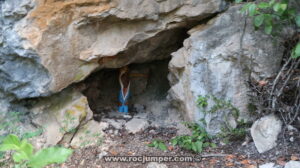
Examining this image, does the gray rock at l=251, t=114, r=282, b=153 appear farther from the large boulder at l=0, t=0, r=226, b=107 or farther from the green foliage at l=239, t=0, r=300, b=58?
the large boulder at l=0, t=0, r=226, b=107

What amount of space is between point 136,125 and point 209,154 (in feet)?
4.40

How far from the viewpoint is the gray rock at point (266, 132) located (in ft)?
9.92

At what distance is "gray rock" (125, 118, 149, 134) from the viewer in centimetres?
420

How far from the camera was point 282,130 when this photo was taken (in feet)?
9.96

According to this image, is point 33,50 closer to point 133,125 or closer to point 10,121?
point 10,121

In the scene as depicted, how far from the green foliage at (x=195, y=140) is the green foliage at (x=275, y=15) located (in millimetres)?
1233

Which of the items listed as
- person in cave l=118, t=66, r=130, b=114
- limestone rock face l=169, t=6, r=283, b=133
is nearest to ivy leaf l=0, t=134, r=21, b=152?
limestone rock face l=169, t=6, r=283, b=133

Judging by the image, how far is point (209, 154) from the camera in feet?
10.6

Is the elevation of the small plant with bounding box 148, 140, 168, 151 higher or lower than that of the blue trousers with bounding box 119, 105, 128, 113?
higher

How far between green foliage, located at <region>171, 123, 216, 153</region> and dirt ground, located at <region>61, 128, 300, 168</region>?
0.20ft

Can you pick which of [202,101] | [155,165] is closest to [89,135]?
[155,165]

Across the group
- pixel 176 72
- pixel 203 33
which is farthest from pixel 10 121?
pixel 203 33

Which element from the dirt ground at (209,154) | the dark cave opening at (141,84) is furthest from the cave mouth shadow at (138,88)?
the dirt ground at (209,154)

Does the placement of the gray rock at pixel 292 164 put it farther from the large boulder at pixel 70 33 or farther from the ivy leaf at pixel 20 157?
the ivy leaf at pixel 20 157
